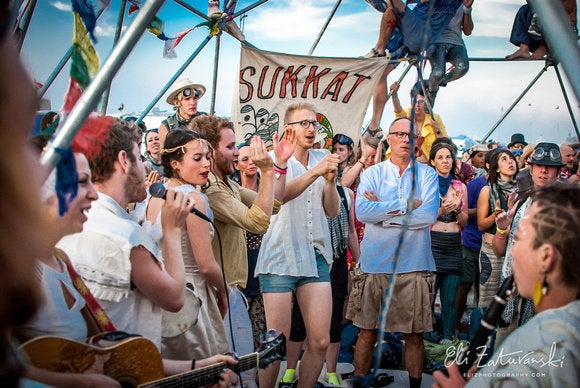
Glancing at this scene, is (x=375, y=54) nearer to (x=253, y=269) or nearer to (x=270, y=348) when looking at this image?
(x=253, y=269)

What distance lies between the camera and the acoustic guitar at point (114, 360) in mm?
1554

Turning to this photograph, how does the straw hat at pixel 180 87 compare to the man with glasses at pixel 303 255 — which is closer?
the man with glasses at pixel 303 255

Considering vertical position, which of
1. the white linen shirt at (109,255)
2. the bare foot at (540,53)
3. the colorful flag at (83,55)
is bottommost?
the white linen shirt at (109,255)

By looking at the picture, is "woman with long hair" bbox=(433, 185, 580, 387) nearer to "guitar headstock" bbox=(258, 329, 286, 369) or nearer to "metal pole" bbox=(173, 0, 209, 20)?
"guitar headstock" bbox=(258, 329, 286, 369)

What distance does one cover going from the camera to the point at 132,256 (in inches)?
78.9

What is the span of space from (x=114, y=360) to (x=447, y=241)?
3.92 meters

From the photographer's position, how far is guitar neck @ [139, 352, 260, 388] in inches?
77.0

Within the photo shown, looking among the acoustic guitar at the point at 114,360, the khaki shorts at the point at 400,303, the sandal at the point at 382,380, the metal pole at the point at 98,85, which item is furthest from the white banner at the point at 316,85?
the metal pole at the point at 98,85

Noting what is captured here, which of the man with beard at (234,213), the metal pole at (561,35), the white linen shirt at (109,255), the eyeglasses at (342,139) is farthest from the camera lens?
the eyeglasses at (342,139)

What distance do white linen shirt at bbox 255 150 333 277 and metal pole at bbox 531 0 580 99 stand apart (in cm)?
240

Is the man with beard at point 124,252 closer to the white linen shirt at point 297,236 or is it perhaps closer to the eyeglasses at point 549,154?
the white linen shirt at point 297,236

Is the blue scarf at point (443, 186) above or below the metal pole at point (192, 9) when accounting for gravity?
below

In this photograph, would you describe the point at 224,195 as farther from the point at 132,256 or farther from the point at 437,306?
the point at 437,306

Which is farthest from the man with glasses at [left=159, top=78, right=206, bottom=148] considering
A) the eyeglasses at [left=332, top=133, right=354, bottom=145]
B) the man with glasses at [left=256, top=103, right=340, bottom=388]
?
the man with glasses at [left=256, top=103, right=340, bottom=388]
